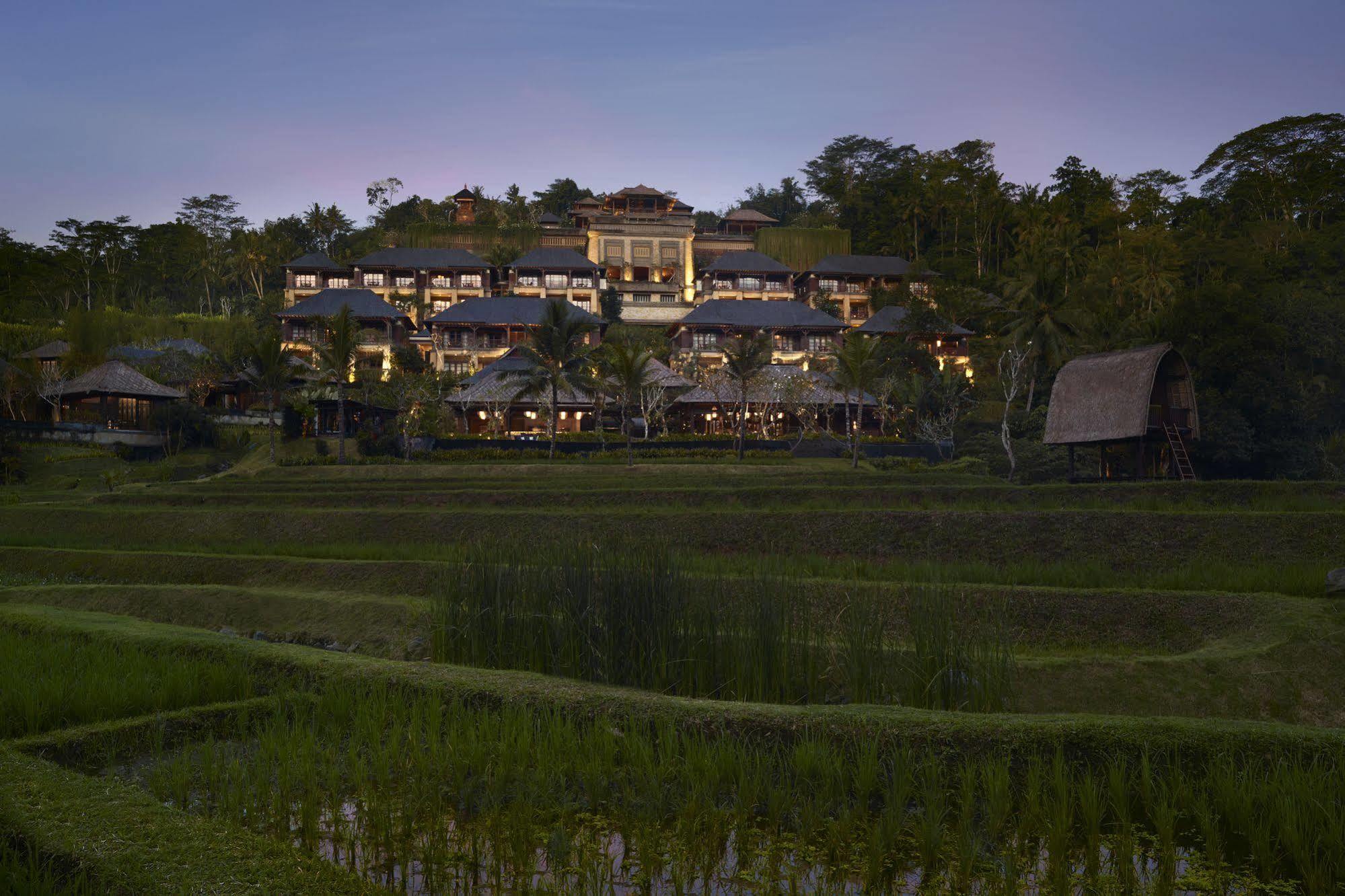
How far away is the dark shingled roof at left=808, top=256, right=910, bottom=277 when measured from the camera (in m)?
83.1

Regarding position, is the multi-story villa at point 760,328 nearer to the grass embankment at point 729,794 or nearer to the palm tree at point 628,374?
the palm tree at point 628,374

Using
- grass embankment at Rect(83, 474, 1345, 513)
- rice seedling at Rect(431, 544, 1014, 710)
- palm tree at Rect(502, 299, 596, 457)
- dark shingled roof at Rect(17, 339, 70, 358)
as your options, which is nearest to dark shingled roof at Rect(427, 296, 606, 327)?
dark shingled roof at Rect(17, 339, 70, 358)

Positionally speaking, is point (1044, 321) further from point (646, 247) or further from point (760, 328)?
point (646, 247)

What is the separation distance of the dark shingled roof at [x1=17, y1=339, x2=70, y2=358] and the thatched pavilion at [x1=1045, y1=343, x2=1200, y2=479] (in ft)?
175

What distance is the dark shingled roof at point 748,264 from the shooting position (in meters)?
83.4

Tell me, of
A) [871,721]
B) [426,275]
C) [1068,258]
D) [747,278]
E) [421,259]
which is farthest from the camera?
[747,278]

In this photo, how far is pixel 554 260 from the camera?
267 feet

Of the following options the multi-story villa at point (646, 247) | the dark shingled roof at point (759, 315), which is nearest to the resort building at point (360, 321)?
the multi-story villa at point (646, 247)

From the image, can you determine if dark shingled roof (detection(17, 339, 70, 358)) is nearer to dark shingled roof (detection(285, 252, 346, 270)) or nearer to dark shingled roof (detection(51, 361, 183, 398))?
dark shingled roof (detection(51, 361, 183, 398))

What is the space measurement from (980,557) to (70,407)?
52.1 metres

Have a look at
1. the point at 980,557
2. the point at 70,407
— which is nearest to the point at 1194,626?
the point at 980,557

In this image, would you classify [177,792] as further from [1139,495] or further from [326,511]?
[1139,495]

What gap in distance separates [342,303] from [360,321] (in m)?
2.08

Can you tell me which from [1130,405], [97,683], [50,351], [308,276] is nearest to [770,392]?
[1130,405]
